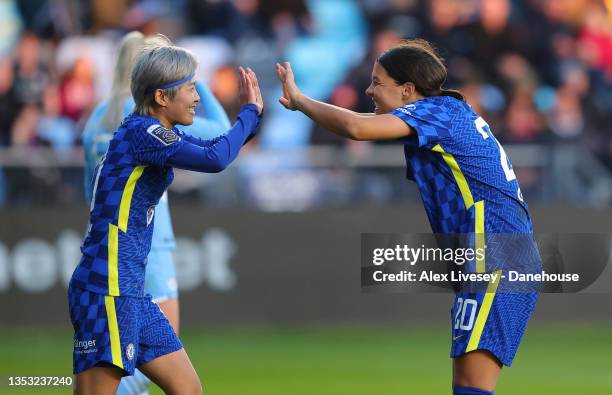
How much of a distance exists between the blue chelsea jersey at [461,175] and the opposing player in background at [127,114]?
5.99 ft

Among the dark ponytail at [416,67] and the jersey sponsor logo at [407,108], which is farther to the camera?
the dark ponytail at [416,67]

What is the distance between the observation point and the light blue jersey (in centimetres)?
707

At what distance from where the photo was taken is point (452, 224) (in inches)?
222

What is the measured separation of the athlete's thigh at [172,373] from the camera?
581 cm

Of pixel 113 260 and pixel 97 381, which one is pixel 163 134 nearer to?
pixel 113 260

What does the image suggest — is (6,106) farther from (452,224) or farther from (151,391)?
(452,224)

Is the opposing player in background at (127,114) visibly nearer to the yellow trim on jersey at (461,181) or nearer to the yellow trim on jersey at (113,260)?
the yellow trim on jersey at (113,260)

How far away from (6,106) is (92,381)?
8914mm

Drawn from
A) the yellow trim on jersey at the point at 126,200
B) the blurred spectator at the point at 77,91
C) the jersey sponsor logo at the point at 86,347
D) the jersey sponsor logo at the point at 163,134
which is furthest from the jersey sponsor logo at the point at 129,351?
the blurred spectator at the point at 77,91

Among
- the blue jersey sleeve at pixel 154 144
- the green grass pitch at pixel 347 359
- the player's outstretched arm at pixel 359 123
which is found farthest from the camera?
the green grass pitch at pixel 347 359

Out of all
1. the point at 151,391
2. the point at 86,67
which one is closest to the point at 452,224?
the point at 151,391

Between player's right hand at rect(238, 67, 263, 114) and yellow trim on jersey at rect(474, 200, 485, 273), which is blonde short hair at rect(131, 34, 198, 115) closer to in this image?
player's right hand at rect(238, 67, 263, 114)

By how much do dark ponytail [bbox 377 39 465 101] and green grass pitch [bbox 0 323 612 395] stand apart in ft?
14.8

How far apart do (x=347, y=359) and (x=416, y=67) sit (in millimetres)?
6471
